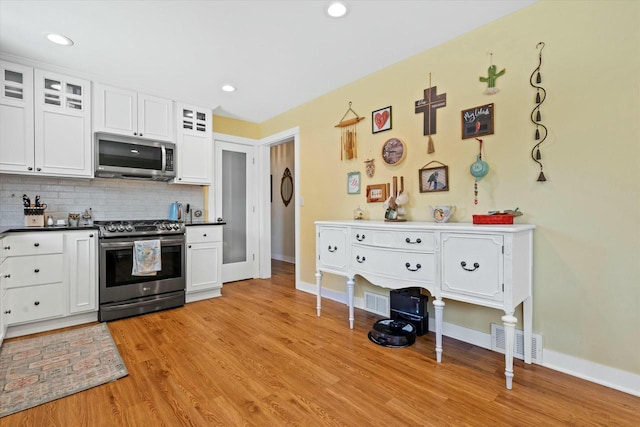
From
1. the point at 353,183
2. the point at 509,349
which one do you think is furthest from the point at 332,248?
the point at 509,349

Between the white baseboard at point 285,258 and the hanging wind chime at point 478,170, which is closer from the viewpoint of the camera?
the hanging wind chime at point 478,170

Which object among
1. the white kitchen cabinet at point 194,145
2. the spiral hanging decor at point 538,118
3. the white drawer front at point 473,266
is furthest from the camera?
the white kitchen cabinet at point 194,145

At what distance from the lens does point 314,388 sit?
178 cm

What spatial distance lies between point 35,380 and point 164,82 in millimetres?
2891

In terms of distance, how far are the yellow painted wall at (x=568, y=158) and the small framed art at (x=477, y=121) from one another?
5cm

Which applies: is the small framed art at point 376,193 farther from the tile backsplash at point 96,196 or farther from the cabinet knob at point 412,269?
the tile backsplash at point 96,196

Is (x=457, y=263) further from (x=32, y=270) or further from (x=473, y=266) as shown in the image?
(x=32, y=270)

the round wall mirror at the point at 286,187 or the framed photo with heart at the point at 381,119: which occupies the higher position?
the framed photo with heart at the point at 381,119

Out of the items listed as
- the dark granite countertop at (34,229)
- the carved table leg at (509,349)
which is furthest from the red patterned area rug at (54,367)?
the carved table leg at (509,349)

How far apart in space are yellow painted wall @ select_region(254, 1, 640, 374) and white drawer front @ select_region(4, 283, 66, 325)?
3.54m

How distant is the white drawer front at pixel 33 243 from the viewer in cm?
249

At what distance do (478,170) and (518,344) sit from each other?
4.28 ft

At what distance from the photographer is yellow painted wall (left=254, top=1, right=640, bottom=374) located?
1742 mm

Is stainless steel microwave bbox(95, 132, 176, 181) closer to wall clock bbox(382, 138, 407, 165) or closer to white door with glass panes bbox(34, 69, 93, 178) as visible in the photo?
white door with glass panes bbox(34, 69, 93, 178)
